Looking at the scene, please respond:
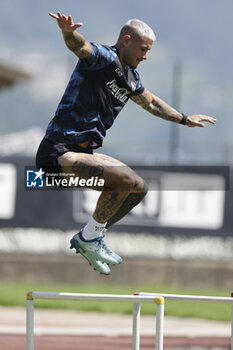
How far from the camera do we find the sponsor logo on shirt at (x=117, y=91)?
18.2 feet

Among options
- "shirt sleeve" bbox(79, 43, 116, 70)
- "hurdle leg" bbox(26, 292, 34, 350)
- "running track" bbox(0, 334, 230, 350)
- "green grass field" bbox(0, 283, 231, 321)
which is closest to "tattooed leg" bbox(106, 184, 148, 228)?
"hurdle leg" bbox(26, 292, 34, 350)

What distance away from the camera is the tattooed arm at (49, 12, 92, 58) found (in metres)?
5.15

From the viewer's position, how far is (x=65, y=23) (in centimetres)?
518

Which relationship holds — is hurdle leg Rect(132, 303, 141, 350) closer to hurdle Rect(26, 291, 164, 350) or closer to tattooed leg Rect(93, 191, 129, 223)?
hurdle Rect(26, 291, 164, 350)

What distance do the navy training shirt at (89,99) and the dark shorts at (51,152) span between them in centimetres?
→ 4

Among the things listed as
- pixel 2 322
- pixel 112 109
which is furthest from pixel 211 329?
pixel 112 109

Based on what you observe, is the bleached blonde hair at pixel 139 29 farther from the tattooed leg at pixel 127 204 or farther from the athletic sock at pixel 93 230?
the athletic sock at pixel 93 230

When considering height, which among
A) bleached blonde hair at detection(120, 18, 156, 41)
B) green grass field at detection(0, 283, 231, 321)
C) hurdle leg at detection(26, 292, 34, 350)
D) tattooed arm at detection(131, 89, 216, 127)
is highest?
green grass field at detection(0, 283, 231, 321)

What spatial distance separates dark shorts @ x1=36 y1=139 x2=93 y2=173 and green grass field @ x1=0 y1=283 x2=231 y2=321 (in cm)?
1141

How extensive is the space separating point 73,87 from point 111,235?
1464 cm

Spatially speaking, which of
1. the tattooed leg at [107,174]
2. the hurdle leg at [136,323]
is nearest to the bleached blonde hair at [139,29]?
the tattooed leg at [107,174]

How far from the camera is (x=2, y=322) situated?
49.2 ft

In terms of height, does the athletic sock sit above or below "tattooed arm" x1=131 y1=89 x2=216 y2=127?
below

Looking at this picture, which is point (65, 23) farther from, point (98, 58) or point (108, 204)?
point (108, 204)
